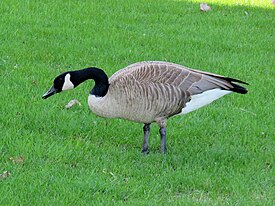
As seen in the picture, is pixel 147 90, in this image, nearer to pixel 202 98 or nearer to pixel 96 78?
pixel 96 78

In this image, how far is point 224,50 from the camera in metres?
11.6

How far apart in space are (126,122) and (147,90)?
1.30 m

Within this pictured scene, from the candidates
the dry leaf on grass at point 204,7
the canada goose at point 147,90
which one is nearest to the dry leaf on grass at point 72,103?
the canada goose at point 147,90

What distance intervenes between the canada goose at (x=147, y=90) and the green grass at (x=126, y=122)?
47 centimetres

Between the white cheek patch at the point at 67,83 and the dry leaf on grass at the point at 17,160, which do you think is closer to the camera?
the dry leaf on grass at the point at 17,160

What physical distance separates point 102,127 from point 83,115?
0.43 metres

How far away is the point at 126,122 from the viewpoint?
838 centimetres

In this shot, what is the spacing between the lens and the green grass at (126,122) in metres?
6.50

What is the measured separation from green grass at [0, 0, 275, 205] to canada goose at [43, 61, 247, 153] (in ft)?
1.54

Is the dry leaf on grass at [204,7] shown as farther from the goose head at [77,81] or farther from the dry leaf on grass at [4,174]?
the dry leaf on grass at [4,174]

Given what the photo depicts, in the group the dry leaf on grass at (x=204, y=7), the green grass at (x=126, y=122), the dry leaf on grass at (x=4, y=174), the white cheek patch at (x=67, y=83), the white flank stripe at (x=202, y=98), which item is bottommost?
the dry leaf on grass at (x=204, y=7)

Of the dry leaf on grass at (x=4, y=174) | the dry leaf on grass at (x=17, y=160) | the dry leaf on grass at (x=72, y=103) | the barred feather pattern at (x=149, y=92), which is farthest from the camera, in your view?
the dry leaf on grass at (x=72, y=103)

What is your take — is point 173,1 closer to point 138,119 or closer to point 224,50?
point 224,50

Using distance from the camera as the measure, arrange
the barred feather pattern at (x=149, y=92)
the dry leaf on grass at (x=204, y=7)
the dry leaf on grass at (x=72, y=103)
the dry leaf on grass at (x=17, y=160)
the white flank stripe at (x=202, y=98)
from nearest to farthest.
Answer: the dry leaf on grass at (x=17, y=160) → the barred feather pattern at (x=149, y=92) → the white flank stripe at (x=202, y=98) → the dry leaf on grass at (x=72, y=103) → the dry leaf on grass at (x=204, y=7)
